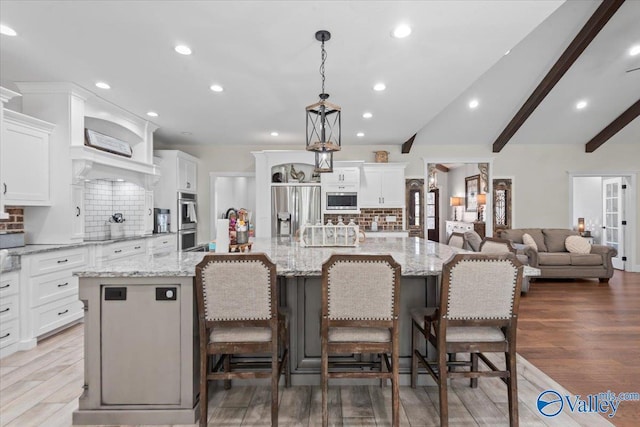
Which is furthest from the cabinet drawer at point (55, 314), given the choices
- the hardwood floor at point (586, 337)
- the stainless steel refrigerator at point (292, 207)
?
the hardwood floor at point (586, 337)

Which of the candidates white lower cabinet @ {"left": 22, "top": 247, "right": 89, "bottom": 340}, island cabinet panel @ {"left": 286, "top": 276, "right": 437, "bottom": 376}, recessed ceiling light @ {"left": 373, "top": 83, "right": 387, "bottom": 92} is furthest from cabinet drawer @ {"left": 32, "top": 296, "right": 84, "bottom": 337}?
recessed ceiling light @ {"left": 373, "top": 83, "right": 387, "bottom": 92}

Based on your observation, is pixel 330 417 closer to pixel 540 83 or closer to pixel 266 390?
pixel 266 390

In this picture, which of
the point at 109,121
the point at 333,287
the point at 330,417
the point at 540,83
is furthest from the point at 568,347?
the point at 109,121

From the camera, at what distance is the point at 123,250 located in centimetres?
420

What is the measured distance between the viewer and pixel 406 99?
157 inches

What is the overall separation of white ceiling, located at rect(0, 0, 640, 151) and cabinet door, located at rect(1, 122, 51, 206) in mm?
595

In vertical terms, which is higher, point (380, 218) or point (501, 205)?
point (501, 205)

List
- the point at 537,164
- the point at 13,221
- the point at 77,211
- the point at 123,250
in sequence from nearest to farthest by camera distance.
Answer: the point at 13,221 < the point at 77,211 < the point at 123,250 < the point at 537,164

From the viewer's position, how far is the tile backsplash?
14.3ft

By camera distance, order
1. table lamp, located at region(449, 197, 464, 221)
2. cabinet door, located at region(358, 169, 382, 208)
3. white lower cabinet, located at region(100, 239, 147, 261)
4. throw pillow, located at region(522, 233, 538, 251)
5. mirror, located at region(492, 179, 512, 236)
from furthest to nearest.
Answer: table lamp, located at region(449, 197, 464, 221), mirror, located at region(492, 179, 512, 236), cabinet door, located at region(358, 169, 382, 208), throw pillow, located at region(522, 233, 538, 251), white lower cabinet, located at region(100, 239, 147, 261)

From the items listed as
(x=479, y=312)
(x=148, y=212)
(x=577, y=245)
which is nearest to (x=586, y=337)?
(x=479, y=312)

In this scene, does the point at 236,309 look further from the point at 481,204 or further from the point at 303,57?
the point at 481,204

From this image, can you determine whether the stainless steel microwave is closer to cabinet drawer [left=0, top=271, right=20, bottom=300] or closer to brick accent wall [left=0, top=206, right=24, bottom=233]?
brick accent wall [left=0, top=206, right=24, bottom=233]

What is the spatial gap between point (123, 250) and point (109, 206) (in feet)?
3.05
